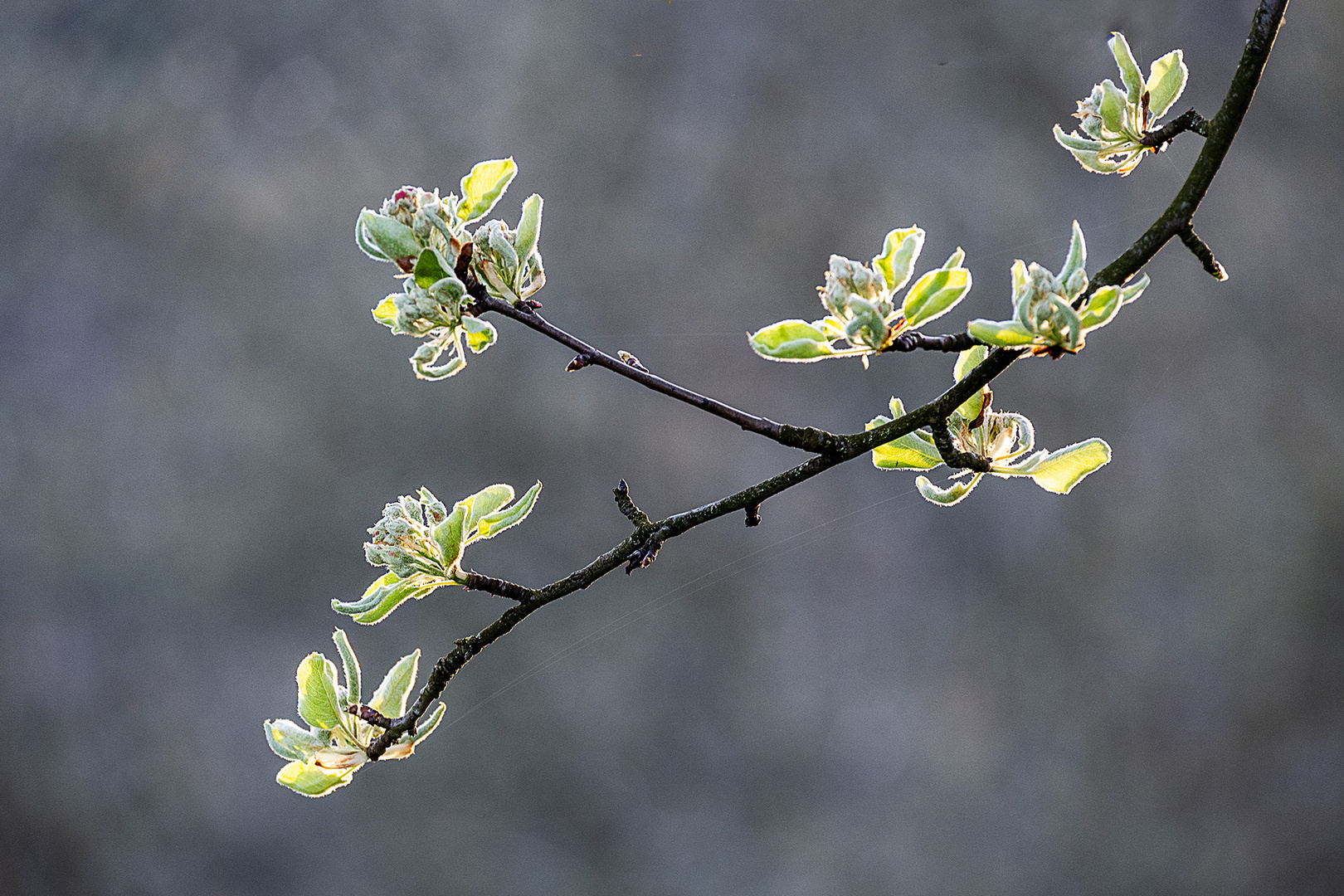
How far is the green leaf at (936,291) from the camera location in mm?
404

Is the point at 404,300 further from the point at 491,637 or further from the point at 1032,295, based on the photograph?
the point at 1032,295

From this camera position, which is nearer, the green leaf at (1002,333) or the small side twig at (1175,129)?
the green leaf at (1002,333)

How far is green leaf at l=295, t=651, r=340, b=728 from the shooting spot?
0.50 m

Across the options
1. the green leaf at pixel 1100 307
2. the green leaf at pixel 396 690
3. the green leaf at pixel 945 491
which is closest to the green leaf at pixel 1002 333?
the green leaf at pixel 1100 307

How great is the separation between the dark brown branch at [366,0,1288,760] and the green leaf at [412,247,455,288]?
0.03m

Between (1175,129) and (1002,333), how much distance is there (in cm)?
23

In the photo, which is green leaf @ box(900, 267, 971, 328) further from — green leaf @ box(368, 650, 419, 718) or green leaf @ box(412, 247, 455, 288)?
green leaf @ box(368, 650, 419, 718)

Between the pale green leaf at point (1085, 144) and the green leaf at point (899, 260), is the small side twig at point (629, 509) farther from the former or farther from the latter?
the pale green leaf at point (1085, 144)

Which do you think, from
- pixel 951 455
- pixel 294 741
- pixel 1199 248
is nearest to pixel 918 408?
pixel 951 455

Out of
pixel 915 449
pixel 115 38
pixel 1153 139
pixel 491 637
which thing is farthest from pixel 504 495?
pixel 115 38

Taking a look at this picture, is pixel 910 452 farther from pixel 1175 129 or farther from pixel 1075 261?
pixel 1175 129

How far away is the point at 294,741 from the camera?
0.51 meters

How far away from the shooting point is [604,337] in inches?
89.7

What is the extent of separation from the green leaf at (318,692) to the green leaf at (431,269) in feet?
0.69
